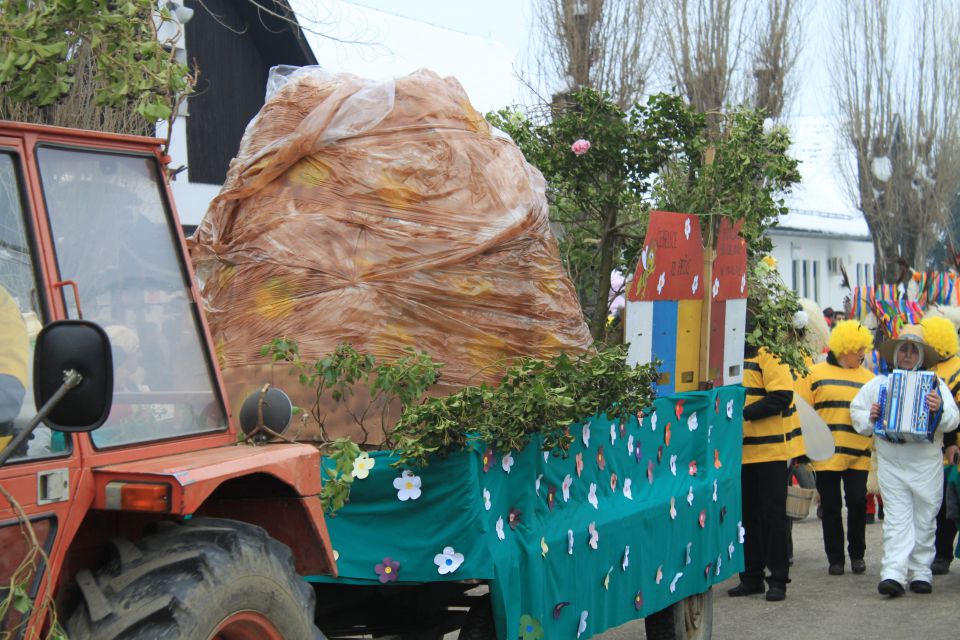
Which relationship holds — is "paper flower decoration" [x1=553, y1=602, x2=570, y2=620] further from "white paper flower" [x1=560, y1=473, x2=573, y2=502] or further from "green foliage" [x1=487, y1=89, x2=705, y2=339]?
"green foliage" [x1=487, y1=89, x2=705, y2=339]

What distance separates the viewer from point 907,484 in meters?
9.34

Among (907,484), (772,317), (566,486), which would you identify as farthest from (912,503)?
(566,486)

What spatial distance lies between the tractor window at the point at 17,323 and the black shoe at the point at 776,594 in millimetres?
6860

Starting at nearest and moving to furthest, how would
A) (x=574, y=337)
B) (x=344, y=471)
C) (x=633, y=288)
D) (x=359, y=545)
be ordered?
(x=344, y=471) < (x=359, y=545) < (x=574, y=337) < (x=633, y=288)

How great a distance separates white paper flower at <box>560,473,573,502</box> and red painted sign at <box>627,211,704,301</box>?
44.2 inches

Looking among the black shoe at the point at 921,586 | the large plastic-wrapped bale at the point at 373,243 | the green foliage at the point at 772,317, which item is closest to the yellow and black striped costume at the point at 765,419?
the green foliage at the point at 772,317

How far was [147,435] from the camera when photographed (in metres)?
3.37

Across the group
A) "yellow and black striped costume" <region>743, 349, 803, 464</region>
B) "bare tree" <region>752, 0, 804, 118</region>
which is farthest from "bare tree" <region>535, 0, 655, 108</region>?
"yellow and black striped costume" <region>743, 349, 803, 464</region>

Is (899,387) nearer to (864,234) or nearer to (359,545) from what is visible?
(359,545)

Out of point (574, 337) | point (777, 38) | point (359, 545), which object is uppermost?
point (777, 38)

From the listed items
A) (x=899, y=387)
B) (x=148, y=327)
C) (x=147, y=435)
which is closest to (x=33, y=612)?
(x=147, y=435)

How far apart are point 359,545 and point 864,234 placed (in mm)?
33867

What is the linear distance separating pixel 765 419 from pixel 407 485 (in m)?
4.58

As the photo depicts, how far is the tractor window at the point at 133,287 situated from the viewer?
3.23 m
